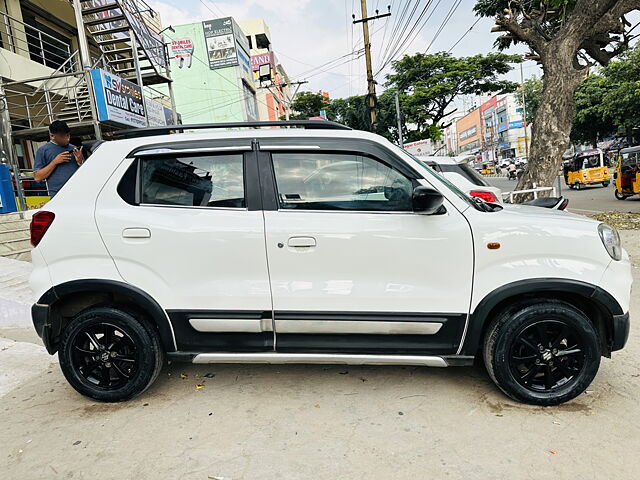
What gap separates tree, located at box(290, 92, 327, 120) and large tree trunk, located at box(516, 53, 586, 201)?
28076mm

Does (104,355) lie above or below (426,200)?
below

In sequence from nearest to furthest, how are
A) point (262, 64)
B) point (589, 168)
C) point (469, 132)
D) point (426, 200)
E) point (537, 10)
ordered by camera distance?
point (426, 200) < point (537, 10) < point (589, 168) < point (262, 64) < point (469, 132)

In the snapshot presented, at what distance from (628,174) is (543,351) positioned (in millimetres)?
15579

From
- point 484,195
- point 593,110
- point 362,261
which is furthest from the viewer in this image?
point 593,110

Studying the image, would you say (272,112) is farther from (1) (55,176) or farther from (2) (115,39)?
(1) (55,176)

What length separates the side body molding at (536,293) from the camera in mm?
2504

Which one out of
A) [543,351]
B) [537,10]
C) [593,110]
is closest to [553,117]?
[537,10]

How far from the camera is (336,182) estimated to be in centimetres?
273

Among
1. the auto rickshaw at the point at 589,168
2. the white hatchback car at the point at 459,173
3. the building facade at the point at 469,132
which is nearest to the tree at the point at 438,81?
the auto rickshaw at the point at 589,168

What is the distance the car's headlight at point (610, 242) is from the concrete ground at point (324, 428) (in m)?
0.98

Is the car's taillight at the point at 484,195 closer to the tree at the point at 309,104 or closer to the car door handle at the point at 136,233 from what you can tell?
the car door handle at the point at 136,233

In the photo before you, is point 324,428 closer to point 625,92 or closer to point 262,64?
point 625,92

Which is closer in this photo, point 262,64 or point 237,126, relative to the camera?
point 237,126

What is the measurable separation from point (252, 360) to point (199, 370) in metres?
0.83
